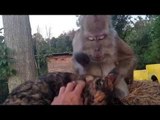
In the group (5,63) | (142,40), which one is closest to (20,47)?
(5,63)

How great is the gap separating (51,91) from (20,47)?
57 centimetres

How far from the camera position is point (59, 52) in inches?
141

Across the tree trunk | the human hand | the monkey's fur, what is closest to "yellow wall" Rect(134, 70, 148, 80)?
the monkey's fur

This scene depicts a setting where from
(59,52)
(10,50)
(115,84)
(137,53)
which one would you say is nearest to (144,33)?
(137,53)

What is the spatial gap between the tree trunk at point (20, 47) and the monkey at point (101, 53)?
460 mm

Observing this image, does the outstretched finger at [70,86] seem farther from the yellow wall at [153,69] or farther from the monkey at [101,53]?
the yellow wall at [153,69]

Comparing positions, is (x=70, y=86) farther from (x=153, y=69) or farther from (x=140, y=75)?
(x=153, y=69)

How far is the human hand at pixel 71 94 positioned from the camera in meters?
3.57

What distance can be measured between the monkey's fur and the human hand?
39mm

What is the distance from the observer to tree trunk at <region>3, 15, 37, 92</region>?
365 centimetres

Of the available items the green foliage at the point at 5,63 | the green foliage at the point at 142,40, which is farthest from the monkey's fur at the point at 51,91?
the green foliage at the point at 142,40

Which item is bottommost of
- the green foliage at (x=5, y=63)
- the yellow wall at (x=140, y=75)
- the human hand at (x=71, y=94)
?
the human hand at (x=71, y=94)

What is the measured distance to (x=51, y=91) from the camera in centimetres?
360
